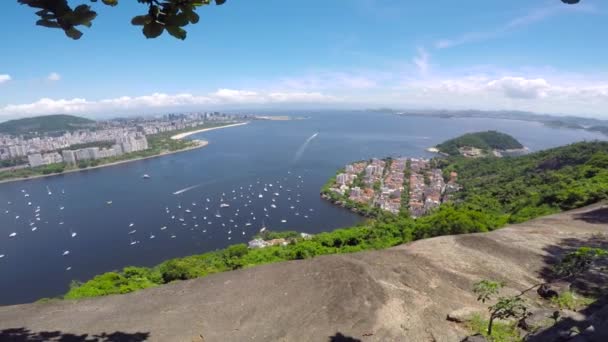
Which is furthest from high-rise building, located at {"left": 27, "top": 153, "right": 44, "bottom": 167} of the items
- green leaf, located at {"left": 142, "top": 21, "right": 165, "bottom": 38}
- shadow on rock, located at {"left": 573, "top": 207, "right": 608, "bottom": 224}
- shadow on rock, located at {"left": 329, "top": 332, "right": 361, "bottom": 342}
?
shadow on rock, located at {"left": 573, "top": 207, "right": 608, "bottom": 224}

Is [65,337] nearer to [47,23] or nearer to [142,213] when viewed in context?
[47,23]

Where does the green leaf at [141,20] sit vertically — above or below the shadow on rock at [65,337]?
above

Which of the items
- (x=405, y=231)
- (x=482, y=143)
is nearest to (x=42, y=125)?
(x=482, y=143)

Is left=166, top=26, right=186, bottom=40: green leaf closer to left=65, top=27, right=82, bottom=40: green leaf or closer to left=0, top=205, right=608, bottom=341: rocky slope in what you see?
left=65, top=27, right=82, bottom=40: green leaf

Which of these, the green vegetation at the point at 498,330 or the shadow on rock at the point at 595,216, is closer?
the green vegetation at the point at 498,330

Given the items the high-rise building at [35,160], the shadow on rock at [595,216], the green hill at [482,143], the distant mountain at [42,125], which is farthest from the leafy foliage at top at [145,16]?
the distant mountain at [42,125]

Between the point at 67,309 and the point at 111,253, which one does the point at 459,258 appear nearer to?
the point at 67,309

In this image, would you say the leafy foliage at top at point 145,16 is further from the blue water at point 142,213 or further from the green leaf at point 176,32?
the blue water at point 142,213

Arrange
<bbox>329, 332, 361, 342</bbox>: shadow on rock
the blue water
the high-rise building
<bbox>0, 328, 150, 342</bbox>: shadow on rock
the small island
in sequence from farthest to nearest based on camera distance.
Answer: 1. the small island
2. the high-rise building
3. the blue water
4. <bbox>0, 328, 150, 342</bbox>: shadow on rock
5. <bbox>329, 332, 361, 342</bbox>: shadow on rock
